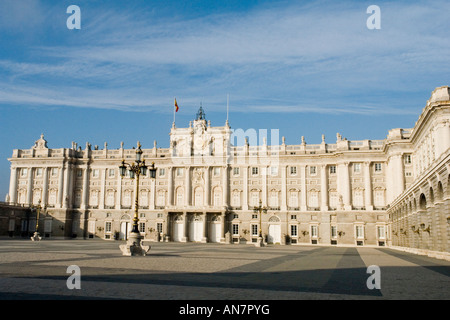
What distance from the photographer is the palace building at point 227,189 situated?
63594 mm

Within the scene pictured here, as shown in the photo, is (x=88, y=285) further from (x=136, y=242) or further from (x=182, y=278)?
(x=136, y=242)

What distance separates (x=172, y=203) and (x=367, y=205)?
3063 centimetres

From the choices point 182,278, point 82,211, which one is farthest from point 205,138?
point 182,278

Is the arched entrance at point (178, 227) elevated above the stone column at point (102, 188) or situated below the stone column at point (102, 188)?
below

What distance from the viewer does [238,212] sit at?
70000mm

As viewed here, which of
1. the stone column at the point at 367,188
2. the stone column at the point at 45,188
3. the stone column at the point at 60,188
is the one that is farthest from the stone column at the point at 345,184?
the stone column at the point at 45,188

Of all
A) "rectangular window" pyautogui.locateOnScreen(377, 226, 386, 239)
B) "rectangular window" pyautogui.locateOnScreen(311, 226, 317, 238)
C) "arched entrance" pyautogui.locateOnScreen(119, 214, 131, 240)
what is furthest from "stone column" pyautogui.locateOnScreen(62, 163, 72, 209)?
"rectangular window" pyautogui.locateOnScreen(377, 226, 386, 239)

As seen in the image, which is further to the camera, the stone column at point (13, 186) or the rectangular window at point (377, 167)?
the stone column at point (13, 186)

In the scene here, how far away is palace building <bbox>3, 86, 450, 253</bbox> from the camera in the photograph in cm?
6359

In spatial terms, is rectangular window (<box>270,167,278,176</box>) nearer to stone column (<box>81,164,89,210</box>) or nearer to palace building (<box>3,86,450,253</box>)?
palace building (<box>3,86,450,253</box>)

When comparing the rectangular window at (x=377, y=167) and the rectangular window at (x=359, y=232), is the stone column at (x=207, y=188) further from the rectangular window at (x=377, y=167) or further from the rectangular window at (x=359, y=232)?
the rectangular window at (x=377, y=167)

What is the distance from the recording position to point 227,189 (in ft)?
232

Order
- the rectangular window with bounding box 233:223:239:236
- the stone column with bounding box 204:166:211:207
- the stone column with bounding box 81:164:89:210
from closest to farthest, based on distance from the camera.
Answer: the rectangular window with bounding box 233:223:239:236, the stone column with bounding box 204:166:211:207, the stone column with bounding box 81:164:89:210

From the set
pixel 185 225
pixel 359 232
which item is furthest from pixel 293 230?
pixel 185 225
